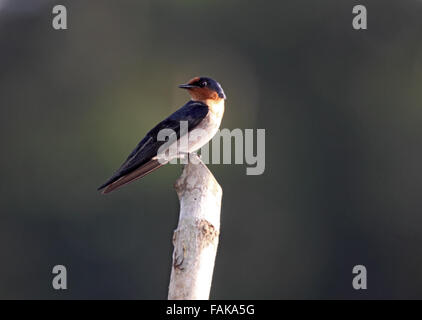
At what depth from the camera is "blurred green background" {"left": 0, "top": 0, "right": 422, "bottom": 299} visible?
2027cm

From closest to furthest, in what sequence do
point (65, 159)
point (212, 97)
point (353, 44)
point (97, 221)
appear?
1. point (212, 97)
2. point (97, 221)
3. point (65, 159)
4. point (353, 44)

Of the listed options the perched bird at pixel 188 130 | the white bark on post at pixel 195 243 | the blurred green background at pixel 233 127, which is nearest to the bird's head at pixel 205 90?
the perched bird at pixel 188 130

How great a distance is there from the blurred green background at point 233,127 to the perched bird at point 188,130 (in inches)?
478

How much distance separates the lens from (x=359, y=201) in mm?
21547

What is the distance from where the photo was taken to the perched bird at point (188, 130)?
5852mm

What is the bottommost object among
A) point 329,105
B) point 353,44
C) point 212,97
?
point 212,97

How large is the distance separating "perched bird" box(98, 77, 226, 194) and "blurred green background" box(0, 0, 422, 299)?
478 inches

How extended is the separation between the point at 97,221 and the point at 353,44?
28.3 ft

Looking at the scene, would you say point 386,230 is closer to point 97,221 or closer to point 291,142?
point 291,142

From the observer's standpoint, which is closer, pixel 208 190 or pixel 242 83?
pixel 208 190

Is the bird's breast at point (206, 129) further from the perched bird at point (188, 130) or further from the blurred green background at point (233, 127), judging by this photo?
the blurred green background at point (233, 127)

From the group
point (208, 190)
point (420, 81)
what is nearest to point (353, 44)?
point (420, 81)

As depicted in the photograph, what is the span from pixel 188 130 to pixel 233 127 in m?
14.9

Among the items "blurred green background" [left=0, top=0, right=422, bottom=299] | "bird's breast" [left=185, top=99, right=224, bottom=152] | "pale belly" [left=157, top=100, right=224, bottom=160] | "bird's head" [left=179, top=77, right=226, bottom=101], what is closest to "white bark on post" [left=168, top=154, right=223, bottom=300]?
"pale belly" [left=157, top=100, right=224, bottom=160]
